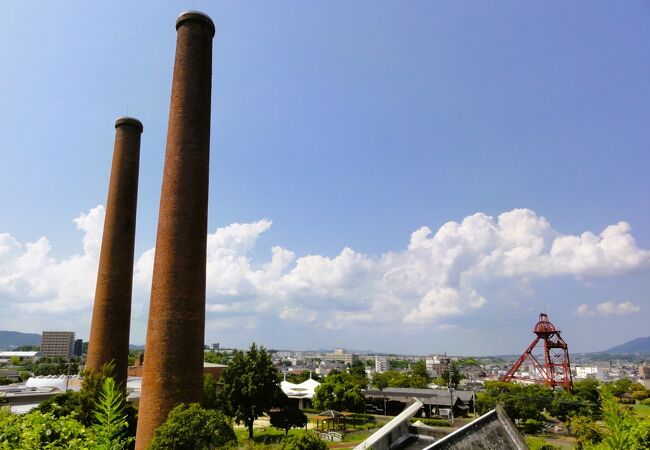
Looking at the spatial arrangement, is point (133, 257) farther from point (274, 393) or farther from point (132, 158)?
point (274, 393)

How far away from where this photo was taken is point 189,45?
72.8ft

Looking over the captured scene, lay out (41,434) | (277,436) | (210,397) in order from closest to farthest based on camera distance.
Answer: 1. (41,434)
2. (277,436)
3. (210,397)

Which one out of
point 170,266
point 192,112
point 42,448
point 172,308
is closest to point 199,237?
point 170,266

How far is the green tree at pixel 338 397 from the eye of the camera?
4622 cm

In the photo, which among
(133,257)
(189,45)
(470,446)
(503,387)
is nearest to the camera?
(470,446)

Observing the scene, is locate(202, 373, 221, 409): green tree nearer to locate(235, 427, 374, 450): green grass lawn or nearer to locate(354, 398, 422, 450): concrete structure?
locate(235, 427, 374, 450): green grass lawn

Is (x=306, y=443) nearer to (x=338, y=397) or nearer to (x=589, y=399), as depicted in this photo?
(x=338, y=397)

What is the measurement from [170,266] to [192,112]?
7.83 m

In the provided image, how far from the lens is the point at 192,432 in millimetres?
15820

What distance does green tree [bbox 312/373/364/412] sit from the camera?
46.2m

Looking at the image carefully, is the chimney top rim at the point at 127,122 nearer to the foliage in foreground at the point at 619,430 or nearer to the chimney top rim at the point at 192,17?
the chimney top rim at the point at 192,17

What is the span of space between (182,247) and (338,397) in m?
33.3

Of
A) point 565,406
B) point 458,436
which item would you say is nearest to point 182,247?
point 458,436

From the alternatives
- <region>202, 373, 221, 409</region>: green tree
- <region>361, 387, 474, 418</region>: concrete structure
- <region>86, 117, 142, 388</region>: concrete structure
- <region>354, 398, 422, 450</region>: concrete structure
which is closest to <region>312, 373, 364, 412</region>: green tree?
<region>361, 387, 474, 418</region>: concrete structure
